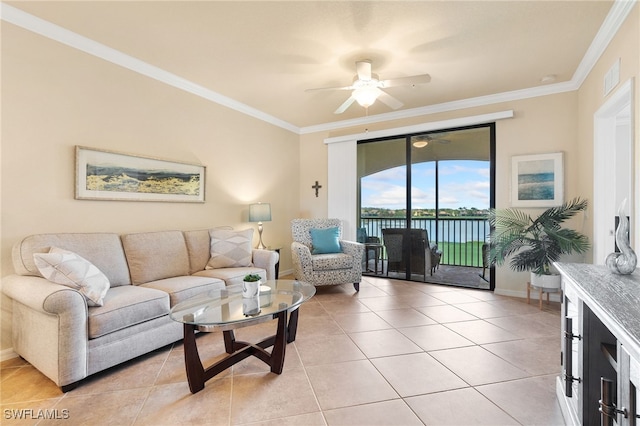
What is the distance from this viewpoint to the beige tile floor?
1.66 meters

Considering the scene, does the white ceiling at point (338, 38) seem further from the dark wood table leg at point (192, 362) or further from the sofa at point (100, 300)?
the dark wood table leg at point (192, 362)

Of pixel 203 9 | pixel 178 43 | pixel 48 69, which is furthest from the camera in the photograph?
Answer: pixel 178 43

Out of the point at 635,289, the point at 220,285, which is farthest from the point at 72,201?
the point at 635,289

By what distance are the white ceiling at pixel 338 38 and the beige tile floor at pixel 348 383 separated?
2605 millimetres

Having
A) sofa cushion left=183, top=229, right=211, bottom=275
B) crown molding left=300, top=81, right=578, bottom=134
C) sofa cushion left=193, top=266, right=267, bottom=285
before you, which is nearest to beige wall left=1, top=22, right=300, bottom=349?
sofa cushion left=183, top=229, right=211, bottom=275

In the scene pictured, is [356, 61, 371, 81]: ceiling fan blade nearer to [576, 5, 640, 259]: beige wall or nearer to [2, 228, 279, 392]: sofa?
[576, 5, 640, 259]: beige wall

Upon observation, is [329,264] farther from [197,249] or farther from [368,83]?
[368,83]

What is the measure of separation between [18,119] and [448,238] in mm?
4968

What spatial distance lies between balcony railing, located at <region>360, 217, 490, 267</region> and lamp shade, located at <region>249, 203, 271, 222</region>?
217cm

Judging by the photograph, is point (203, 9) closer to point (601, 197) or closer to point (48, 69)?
point (48, 69)

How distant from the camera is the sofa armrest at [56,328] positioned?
6.05 feet

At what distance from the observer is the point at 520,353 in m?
2.35

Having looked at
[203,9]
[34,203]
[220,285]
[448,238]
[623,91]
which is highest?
[203,9]

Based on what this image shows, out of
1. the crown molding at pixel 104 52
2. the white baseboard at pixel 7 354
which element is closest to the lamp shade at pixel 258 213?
the crown molding at pixel 104 52
